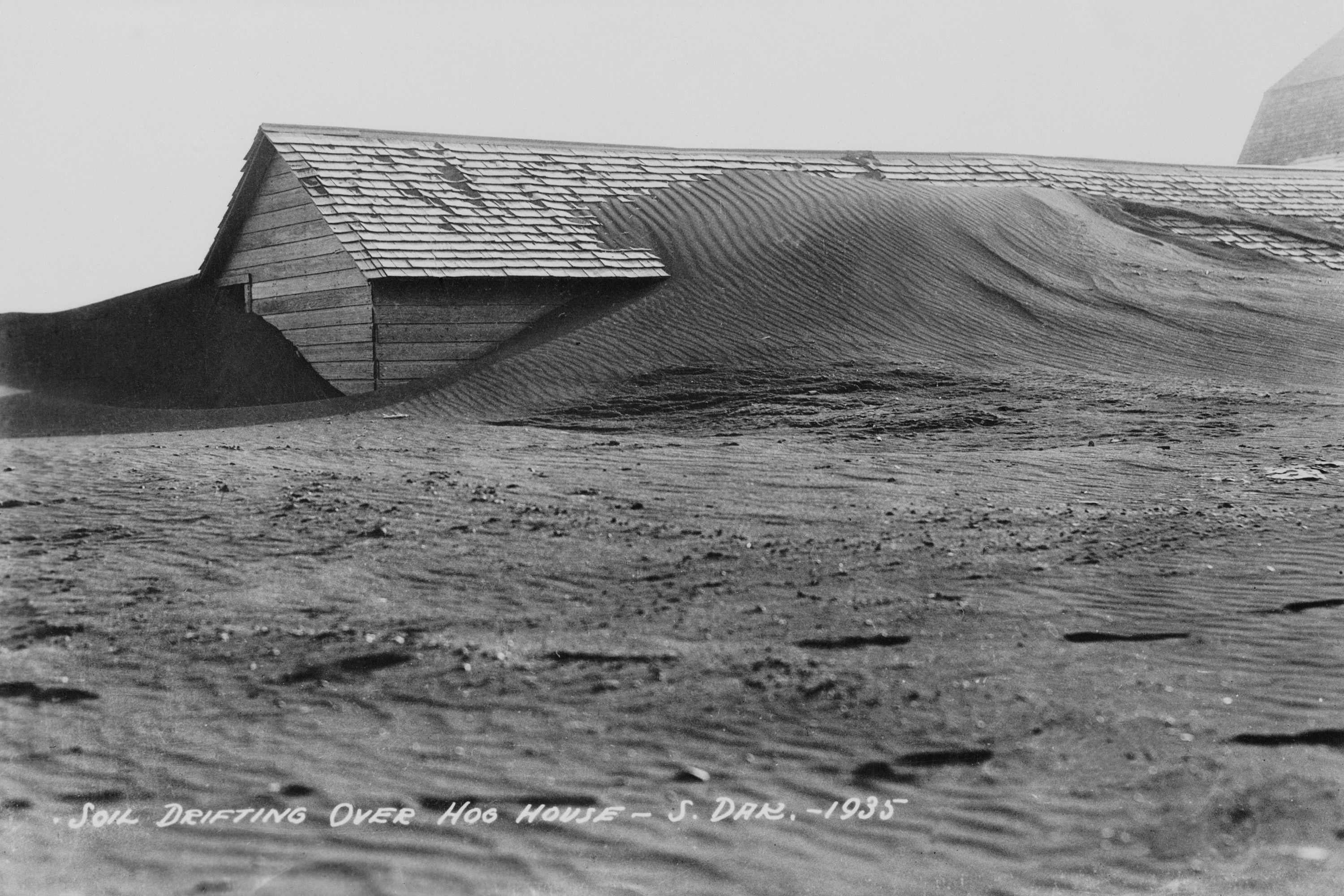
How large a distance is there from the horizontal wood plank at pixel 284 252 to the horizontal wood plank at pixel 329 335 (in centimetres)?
90

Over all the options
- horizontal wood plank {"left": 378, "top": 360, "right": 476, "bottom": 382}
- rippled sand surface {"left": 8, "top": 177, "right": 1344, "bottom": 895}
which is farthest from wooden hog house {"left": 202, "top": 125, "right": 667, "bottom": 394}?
rippled sand surface {"left": 8, "top": 177, "right": 1344, "bottom": 895}

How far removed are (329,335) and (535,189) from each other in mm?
3186

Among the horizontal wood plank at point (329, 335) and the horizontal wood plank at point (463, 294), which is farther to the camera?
the horizontal wood plank at point (329, 335)

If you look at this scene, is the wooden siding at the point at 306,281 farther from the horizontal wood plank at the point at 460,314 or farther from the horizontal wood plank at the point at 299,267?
the horizontal wood plank at the point at 460,314

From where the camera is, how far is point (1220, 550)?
25.1 feet

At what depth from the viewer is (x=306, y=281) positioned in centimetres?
1791

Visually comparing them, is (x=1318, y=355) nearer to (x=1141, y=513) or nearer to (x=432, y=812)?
(x=1141, y=513)

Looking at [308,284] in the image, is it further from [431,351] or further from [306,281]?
[431,351]

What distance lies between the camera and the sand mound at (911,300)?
1497cm

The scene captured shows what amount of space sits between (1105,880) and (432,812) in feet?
6.87

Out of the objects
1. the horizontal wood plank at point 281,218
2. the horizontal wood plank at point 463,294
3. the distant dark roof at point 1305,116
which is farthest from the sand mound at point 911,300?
the distant dark roof at point 1305,116

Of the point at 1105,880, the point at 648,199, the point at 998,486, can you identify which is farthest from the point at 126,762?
the point at 648,199

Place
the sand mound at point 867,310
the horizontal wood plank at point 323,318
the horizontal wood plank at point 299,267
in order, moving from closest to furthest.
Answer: the sand mound at point 867,310 → the horizontal wood plank at point 323,318 → the horizontal wood plank at point 299,267

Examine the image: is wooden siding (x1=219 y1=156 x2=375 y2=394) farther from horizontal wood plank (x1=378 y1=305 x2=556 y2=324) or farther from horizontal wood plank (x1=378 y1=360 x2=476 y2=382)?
horizontal wood plank (x1=378 y1=305 x2=556 y2=324)
